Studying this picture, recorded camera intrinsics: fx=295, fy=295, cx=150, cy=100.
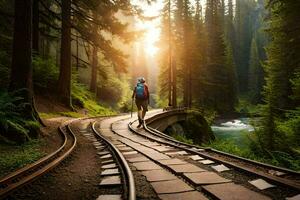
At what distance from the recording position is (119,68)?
2194 centimetres

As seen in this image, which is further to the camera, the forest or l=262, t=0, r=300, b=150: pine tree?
l=262, t=0, r=300, b=150: pine tree

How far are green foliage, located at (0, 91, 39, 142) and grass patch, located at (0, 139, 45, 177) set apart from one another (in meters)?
0.40

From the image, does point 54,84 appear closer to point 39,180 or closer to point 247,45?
point 39,180

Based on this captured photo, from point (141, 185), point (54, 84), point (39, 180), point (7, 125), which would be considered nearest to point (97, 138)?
point (7, 125)

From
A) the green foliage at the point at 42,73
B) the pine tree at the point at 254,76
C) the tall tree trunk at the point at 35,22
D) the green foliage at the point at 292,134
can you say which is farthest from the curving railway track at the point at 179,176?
the pine tree at the point at 254,76

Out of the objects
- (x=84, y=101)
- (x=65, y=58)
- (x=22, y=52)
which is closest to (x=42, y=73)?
(x=65, y=58)

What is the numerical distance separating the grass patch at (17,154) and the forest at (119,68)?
28 centimetres

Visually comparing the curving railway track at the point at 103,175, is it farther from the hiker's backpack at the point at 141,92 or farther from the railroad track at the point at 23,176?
the hiker's backpack at the point at 141,92

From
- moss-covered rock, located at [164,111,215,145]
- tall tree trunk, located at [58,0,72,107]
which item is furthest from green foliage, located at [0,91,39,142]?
moss-covered rock, located at [164,111,215,145]

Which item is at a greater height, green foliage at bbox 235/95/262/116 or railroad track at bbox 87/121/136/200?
green foliage at bbox 235/95/262/116

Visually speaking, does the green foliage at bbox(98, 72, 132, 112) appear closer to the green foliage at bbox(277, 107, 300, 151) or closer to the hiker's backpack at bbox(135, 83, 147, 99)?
the hiker's backpack at bbox(135, 83, 147, 99)

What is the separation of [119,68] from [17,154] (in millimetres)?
14978

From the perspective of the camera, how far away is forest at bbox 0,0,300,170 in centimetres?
1051

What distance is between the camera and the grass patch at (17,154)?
252 inches
